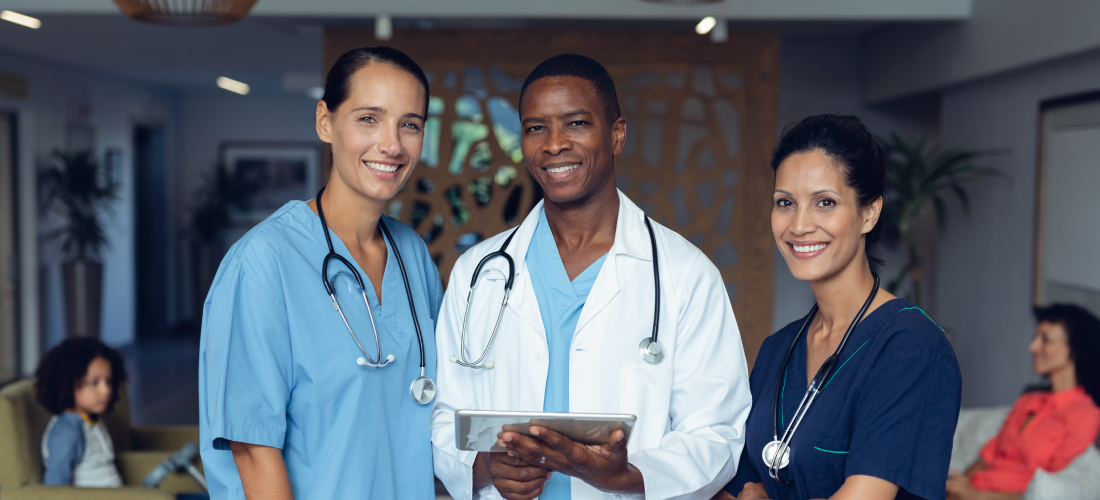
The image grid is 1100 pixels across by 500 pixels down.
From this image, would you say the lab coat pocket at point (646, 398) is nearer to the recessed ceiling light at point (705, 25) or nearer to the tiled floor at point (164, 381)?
the recessed ceiling light at point (705, 25)

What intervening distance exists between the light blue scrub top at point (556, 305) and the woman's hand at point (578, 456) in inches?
7.1

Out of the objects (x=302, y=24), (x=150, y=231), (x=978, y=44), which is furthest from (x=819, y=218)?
(x=150, y=231)

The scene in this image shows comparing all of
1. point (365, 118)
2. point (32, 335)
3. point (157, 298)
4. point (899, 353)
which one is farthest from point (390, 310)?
point (157, 298)

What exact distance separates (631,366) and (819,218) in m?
0.45

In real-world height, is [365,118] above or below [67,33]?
below

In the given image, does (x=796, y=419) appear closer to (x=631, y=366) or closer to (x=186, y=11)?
(x=631, y=366)

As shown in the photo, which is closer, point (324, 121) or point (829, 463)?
point (829, 463)

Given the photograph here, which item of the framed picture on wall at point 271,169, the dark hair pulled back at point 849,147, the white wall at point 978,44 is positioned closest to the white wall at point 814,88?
the white wall at point 978,44

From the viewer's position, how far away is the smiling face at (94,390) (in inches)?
119

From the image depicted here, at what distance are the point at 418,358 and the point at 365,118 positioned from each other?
19.1 inches

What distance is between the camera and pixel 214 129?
31.8 feet

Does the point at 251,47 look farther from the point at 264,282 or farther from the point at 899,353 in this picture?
the point at 899,353

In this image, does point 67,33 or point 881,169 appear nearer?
point 881,169

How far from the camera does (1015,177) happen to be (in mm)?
4211
